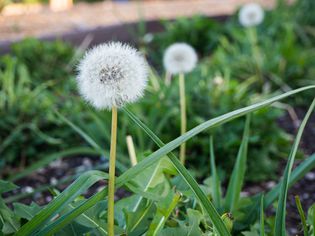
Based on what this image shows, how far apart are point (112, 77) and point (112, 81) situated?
12mm

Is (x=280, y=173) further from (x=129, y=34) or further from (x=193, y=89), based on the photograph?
(x=129, y=34)

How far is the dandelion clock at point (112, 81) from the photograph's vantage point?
127 centimetres

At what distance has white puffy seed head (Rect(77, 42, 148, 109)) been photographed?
4.16 ft

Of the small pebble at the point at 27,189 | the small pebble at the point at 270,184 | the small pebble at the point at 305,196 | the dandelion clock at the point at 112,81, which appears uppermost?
the dandelion clock at the point at 112,81

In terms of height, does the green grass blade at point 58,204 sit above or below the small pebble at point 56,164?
above

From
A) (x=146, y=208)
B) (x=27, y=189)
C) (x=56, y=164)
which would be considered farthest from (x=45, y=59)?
(x=146, y=208)

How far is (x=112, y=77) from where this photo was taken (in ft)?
4.17

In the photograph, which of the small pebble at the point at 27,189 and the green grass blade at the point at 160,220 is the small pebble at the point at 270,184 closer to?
the small pebble at the point at 27,189

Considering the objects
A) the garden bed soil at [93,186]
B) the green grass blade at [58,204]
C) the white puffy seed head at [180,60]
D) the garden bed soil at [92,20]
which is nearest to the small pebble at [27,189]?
the garden bed soil at [93,186]

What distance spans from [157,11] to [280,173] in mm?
4717

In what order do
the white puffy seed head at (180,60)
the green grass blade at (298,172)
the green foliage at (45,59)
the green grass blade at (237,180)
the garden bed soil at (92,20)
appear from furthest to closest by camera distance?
the garden bed soil at (92,20) < the green foliage at (45,59) < the white puffy seed head at (180,60) < the green grass blade at (237,180) < the green grass blade at (298,172)

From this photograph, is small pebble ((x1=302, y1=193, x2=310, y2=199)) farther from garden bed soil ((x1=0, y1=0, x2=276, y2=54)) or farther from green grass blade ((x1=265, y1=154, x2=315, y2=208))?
garden bed soil ((x1=0, y1=0, x2=276, y2=54))

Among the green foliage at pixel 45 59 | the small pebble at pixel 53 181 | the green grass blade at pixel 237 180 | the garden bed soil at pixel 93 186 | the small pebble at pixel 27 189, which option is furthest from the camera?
the green foliage at pixel 45 59

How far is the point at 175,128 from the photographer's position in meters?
3.00
